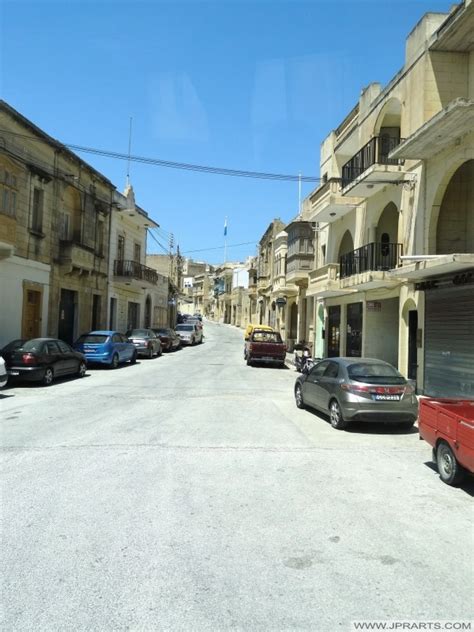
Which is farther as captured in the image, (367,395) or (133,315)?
(133,315)

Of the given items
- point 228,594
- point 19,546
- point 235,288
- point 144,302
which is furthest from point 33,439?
point 235,288

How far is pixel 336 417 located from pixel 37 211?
18.6 meters

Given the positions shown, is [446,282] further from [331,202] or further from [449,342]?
[331,202]

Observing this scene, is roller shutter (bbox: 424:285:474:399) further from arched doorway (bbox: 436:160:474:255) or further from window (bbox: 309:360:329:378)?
window (bbox: 309:360:329:378)

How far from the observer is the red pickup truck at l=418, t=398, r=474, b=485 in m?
6.16

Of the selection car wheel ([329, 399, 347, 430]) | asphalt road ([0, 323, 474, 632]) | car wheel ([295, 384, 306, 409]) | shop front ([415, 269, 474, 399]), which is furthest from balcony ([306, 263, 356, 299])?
asphalt road ([0, 323, 474, 632])

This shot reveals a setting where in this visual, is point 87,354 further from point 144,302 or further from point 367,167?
point 144,302

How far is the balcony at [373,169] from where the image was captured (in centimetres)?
1758

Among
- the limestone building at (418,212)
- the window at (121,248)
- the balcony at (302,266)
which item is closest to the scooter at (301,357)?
the limestone building at (418,212)

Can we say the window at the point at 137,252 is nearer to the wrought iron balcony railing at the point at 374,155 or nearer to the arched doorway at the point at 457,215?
the wrought iron balcony railing at the point at 374,155

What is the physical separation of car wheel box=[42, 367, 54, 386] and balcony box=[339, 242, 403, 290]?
431 inches

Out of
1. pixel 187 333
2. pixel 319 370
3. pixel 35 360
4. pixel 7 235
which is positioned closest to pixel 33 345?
pixel 35 360

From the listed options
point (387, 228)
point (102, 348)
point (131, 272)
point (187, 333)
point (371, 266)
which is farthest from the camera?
point (187, 333)

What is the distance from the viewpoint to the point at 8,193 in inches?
A: 811
